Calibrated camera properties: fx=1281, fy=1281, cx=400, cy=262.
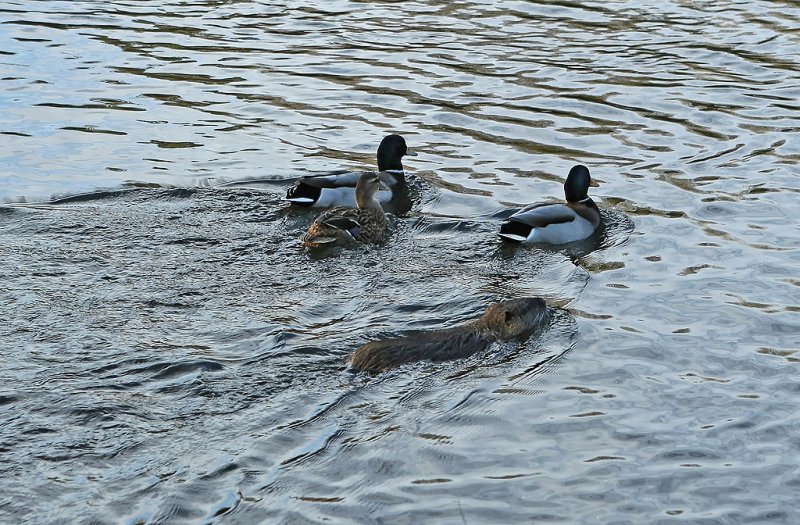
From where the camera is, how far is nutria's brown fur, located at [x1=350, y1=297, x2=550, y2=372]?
8156mm

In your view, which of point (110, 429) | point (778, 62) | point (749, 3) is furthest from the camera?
point (749, 3)

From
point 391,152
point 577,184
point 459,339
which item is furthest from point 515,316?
point 391,152

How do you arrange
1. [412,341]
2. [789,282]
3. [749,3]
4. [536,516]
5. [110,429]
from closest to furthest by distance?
[536,516]
[110,429]
[412,341]
[789,282]
[749,3]

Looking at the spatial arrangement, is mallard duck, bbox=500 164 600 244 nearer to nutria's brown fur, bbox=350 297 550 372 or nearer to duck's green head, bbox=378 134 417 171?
nutria's brown fur, bbox=350 297 550 372

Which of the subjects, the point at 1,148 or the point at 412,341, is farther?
the point at 1,148

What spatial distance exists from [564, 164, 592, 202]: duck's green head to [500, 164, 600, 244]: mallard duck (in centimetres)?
10

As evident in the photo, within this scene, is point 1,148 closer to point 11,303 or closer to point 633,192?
point 11,303

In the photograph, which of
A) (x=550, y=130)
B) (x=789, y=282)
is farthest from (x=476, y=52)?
(x=789, y=282)

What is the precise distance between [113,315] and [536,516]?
145 inches

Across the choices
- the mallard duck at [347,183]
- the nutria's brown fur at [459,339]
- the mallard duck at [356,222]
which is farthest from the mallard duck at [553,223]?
the nutria's brown fur at [459,339]

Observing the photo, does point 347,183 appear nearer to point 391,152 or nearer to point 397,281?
point 391,152

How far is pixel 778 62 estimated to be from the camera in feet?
56.3

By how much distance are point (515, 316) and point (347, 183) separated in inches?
152

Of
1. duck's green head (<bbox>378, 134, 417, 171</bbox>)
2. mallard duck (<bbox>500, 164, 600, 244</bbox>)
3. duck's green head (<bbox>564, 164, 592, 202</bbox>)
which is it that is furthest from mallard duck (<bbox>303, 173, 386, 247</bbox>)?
duck's green head (<bbox>564, 164, 592, 202</bbox>)
